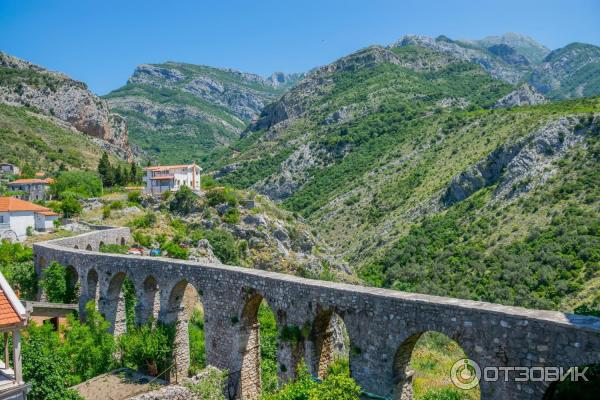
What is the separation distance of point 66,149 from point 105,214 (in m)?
46.3

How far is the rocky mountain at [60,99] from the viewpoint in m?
97.4

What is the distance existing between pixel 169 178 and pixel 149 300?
128ft

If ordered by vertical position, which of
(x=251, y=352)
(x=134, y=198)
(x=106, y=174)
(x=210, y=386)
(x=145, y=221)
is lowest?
(x=210, y=386)

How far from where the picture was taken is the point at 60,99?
4028 inches

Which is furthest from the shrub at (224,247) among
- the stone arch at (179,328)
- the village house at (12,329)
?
the village house at (12,329)

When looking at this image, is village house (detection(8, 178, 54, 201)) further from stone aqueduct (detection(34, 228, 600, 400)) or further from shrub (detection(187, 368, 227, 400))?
shrub (detection(187, 368, 227, 400))

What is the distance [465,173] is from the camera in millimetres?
58875

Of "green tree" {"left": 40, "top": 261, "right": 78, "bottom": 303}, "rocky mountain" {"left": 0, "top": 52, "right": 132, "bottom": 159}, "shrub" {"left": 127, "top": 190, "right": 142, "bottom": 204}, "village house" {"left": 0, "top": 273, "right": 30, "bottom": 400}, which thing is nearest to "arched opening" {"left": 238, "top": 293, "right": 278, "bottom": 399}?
"village house" {"left": 0, "top": 273, "right": 30, "bottom": 400}

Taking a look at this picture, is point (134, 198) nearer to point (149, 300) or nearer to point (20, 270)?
point (20, 270)

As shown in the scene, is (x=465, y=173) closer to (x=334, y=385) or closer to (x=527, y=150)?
(x=527, y=150)

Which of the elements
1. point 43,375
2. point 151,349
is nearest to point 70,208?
point 151,349

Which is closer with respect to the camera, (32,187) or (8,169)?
(32,187)

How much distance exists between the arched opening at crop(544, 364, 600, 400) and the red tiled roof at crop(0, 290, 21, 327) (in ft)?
30.9

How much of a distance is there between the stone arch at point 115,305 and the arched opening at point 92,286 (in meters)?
0.91
